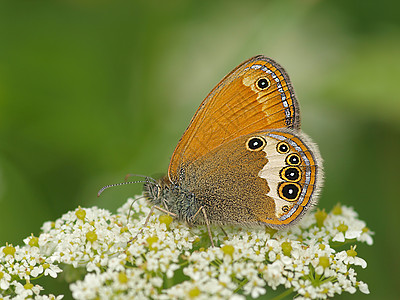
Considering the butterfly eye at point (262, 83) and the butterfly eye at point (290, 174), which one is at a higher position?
the butterfly eye at point (262, 83)

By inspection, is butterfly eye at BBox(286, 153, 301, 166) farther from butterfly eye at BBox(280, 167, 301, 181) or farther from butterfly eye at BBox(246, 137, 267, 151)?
butterfly eye at BBox(246, 137, 267, 151)

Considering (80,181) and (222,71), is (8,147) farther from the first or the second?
(222,71)

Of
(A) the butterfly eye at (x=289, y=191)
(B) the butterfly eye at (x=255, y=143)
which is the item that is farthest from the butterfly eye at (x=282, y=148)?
(A) the butterfly eye at (x=289, y=191)

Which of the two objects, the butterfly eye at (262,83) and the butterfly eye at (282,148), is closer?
the butterfly eye at (282,148)

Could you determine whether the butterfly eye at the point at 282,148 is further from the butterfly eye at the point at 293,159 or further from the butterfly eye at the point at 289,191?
the butterfly eye at the point at 289,191

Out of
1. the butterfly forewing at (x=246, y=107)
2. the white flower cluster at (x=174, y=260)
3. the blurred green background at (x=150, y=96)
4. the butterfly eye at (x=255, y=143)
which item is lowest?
the white flower cluster at (x=174, y=260)

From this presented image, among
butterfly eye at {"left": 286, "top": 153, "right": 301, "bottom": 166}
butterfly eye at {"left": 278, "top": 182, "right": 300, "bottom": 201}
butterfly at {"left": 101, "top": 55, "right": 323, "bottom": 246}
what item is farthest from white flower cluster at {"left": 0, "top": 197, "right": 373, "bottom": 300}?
butterfly eye at {"left": 286, "top": 153, "right": 301, "bottom": 166}

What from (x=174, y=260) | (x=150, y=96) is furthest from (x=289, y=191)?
(x=150, y=96)

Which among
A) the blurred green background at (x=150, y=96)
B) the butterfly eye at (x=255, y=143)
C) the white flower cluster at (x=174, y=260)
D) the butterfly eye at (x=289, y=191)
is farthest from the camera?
the blurred green background at (x=150, y=96)
